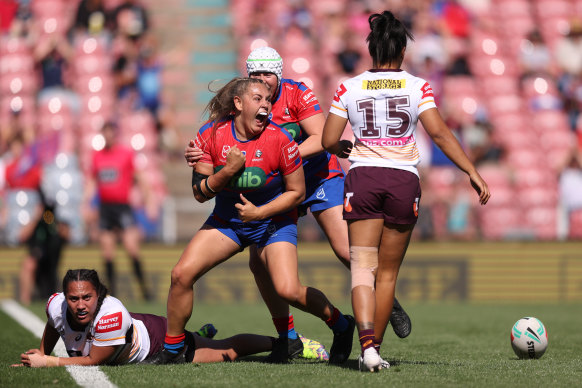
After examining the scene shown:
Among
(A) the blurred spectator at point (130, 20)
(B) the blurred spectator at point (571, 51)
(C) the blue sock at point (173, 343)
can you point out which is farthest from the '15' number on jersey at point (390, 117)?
(B) the blurred spectator at point (571, 51)

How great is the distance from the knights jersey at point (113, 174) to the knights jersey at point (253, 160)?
721 cm

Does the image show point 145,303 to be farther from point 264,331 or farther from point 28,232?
point 264,331

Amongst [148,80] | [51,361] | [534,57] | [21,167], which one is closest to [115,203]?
[21,167]

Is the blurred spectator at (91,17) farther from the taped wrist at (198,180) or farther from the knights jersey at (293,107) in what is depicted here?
the taped wrist at (198,180)

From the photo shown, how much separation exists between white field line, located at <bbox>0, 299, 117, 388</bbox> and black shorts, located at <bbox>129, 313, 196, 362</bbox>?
529 millimetres

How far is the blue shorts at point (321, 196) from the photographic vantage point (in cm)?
659

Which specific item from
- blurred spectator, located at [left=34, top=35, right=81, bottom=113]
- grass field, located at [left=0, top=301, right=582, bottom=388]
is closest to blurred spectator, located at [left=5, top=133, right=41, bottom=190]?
blurred spectator, located at [left=34, top=35, right=81, bottom=113]

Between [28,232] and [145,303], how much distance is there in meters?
2.06

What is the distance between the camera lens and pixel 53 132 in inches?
651

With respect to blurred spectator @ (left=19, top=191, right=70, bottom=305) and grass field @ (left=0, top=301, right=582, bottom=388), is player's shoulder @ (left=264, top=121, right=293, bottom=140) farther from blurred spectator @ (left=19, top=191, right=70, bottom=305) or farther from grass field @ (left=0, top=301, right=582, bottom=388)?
blurred spectator @ (left=19, top=191, right=70, bottom=305)

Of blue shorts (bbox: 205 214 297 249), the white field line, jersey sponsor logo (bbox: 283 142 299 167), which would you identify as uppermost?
jersey sponsor logo (bbox: 283 142 299 167)

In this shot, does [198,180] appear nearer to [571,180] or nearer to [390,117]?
[390,117]

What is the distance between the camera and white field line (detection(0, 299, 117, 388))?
4.97 metres

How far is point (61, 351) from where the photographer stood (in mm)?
6895
